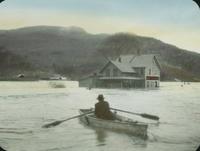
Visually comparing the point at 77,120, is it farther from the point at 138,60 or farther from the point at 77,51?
the point at 138,60

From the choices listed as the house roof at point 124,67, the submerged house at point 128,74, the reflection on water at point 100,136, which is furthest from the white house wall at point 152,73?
the reflection on water at point 100,136

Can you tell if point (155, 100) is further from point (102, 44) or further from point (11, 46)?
point (11, 46)

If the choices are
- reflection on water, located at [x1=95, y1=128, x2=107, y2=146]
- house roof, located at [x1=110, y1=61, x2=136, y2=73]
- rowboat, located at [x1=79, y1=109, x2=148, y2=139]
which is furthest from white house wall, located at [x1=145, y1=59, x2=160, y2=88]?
reflection on water, located at [x1=95, y1=128, x2=107, y2=146]

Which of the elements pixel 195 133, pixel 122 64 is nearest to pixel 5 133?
pixel 122 64

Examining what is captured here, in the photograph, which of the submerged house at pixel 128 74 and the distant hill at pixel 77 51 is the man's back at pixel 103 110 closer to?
the submerged house at pixel 128 74

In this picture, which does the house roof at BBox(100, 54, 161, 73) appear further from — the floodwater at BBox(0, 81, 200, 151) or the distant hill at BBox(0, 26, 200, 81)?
the floodwater at BBox(0, 81, 200, 151)

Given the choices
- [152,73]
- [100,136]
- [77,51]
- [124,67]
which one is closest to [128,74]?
[124,67]
